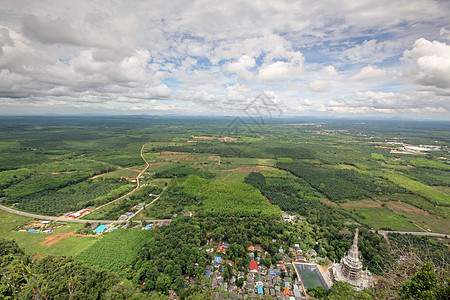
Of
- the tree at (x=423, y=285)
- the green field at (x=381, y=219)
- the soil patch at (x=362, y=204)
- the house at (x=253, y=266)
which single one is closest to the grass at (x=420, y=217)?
the green field at (x=381, y=219)

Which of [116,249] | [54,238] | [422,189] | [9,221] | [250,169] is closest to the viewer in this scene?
[116,249]

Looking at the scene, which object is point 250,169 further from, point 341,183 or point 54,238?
point 54,238

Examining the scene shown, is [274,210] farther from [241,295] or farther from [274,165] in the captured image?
[274,165]

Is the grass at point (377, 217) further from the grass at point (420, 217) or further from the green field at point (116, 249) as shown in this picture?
the green field at point (116, 249)

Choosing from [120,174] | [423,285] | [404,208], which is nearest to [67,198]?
[120,174]

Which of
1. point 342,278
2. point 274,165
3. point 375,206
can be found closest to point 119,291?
point 342,278

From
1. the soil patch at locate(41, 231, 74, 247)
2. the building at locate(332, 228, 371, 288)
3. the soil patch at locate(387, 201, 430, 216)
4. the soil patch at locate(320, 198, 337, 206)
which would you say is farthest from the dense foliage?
the soil patch at locate(387, 201, 430, 216)
